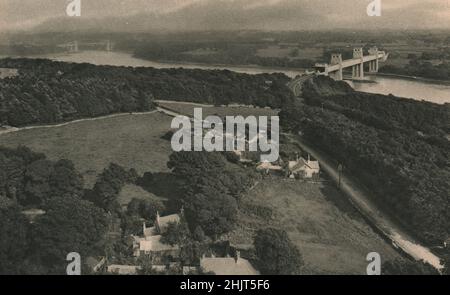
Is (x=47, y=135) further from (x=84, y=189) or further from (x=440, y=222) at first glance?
(x=440, y=222)

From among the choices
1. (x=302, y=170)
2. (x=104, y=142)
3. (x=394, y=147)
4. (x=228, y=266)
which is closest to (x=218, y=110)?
(x=104, y=142)

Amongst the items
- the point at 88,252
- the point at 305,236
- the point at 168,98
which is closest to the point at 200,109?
the point at 168,98

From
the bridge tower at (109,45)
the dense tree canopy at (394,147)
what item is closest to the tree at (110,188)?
the dense tree canopy at (394,147)

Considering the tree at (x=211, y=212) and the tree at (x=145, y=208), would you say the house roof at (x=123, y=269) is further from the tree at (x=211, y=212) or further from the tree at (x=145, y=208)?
the tree at (x=145, y=208)

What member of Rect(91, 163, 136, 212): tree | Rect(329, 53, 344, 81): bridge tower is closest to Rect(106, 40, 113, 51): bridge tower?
Rect(329, 53, 344, 81): bridge tower

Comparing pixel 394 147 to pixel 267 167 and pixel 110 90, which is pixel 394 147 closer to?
pixel 267 167

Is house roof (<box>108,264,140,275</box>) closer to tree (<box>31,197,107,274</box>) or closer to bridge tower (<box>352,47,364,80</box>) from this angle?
tree (<box>31,197,107,274</box>)
